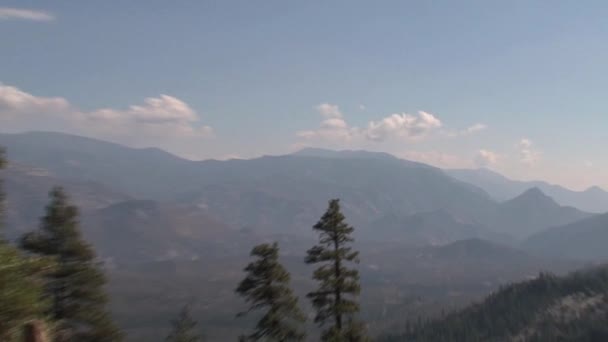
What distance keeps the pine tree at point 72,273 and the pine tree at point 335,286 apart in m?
9.97

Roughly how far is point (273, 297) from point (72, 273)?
9118mm

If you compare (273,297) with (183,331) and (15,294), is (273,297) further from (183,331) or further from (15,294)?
(15,294)

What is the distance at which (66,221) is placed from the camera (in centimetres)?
2181

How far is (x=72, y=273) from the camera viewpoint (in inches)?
850

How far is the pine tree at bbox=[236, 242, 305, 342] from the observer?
79.5 feet

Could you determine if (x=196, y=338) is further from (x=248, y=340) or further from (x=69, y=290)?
(x=69, y=290)

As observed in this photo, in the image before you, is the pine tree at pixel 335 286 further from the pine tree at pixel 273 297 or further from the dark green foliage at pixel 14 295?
the dark green foliage at pixel 14 295

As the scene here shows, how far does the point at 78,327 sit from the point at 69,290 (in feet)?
6.18

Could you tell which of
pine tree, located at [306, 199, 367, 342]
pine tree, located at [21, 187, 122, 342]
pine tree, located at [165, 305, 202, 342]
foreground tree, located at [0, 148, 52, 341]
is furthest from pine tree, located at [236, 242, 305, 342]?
foreground tree, located at [0, 148, 52, 341]

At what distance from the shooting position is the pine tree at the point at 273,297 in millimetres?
24234

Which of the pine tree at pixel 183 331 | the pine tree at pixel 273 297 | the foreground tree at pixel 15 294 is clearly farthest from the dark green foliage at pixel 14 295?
the pine tree at pixel 183 331

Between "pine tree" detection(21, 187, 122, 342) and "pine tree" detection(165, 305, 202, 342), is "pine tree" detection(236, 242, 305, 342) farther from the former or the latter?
"pine tree" detection(165, 305, 202, 342)

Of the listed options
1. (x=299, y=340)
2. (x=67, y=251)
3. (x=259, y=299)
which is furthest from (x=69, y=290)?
(x=299, y=340)

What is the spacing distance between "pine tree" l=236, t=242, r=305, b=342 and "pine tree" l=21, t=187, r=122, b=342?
21.4ft
